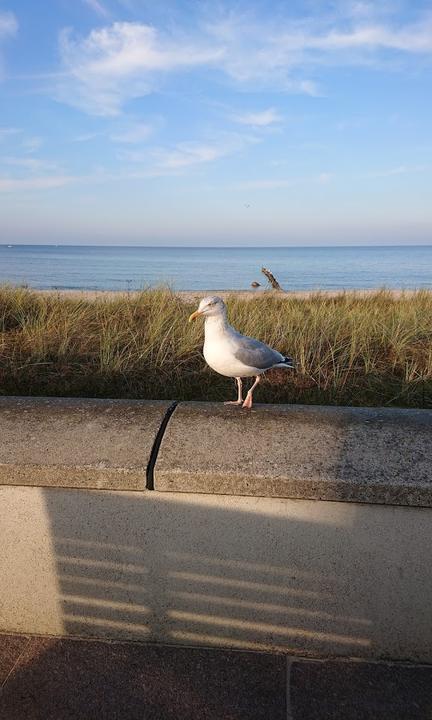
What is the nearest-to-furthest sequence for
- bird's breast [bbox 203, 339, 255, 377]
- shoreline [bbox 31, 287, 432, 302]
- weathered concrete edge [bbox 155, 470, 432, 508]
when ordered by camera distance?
weathered concrete edge [bbox 155, 470, 432, 508] → bird's breast [bbox 203, 339, 255, 377] → shoreline [bbox 31, 287, 432, 302]

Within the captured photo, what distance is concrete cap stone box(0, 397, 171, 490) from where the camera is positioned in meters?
2.04

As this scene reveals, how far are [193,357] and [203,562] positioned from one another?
6.79 feet

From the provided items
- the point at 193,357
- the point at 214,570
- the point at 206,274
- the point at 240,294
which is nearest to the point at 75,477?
the point at 214,570

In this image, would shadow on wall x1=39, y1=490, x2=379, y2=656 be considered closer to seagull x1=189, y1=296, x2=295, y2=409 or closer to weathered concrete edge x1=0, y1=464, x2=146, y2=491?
weathered concrete edge x1=0, y1=464, x2=146, y2=491

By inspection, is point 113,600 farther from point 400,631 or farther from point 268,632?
point 400,631

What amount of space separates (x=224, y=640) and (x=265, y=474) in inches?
31.5

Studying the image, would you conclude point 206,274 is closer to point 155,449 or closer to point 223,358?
point 223,358

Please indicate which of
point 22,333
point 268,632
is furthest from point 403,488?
point 22,333

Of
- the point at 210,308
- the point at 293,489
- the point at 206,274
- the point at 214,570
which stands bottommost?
the point at 206,274

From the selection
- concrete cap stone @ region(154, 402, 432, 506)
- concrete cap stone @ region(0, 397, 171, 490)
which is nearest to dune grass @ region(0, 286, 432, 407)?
concrete cap stone @ region(0, 397, 171, 490)

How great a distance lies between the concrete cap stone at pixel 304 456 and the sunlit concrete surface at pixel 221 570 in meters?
0.08

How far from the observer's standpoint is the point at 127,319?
5219 mm

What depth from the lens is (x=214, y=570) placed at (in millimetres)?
2125

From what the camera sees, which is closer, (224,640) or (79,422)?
(224,640)
